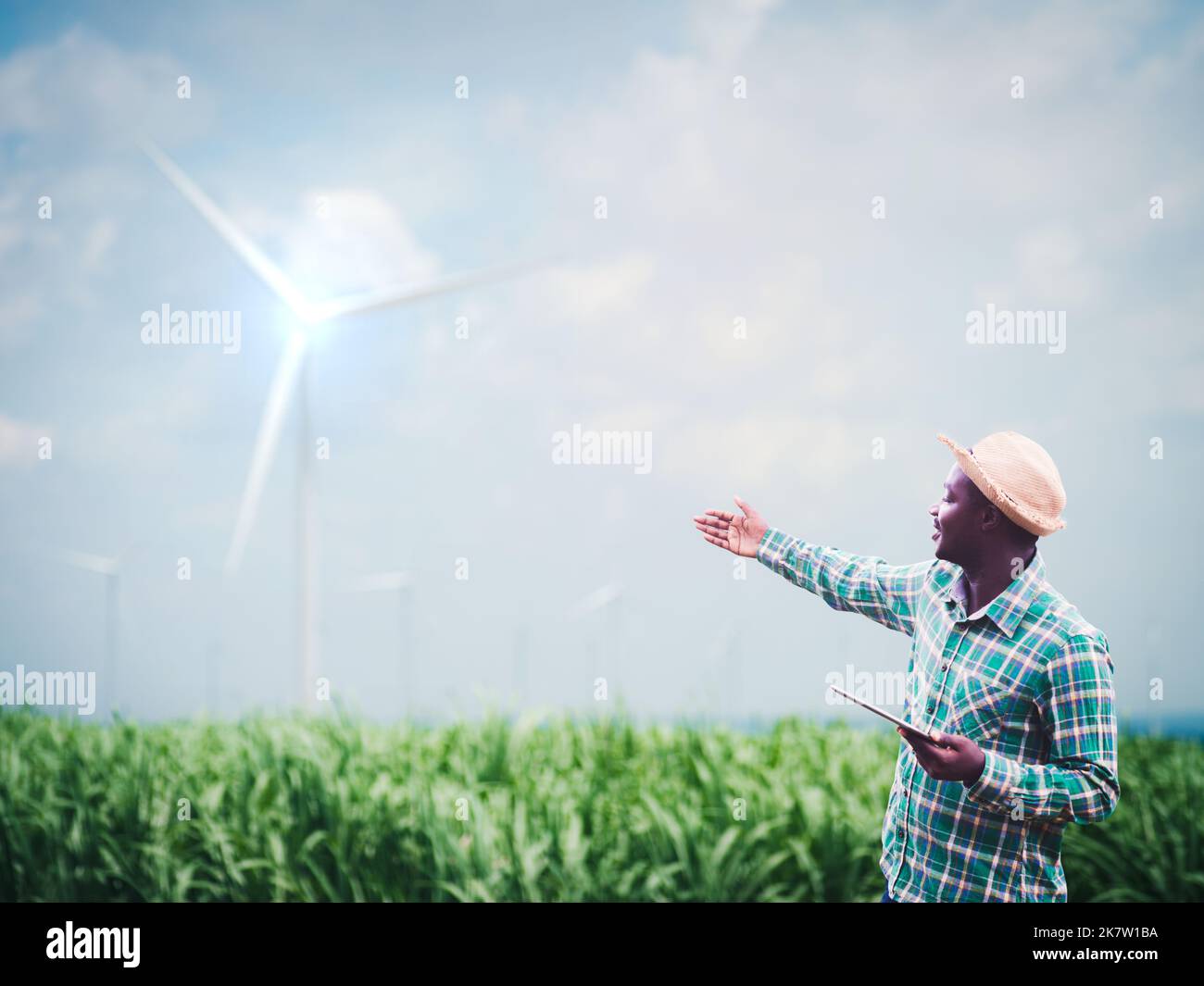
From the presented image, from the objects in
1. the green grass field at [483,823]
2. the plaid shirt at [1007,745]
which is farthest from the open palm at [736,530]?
the green grass field at [483,823]

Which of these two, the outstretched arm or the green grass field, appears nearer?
the outstretched arm

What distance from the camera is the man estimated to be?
2.43m

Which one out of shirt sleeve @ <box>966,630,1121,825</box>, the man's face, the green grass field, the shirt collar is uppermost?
the man's face

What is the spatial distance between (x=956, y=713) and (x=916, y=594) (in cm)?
48

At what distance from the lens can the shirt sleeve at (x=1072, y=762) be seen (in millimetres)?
2414

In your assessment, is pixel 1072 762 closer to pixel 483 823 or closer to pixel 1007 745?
pixel 1007 745

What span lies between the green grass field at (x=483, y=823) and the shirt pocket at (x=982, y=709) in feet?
11.3

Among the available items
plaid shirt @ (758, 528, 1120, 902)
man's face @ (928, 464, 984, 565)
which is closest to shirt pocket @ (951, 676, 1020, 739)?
plaid shirt @ (758, 528, 1120, 902)

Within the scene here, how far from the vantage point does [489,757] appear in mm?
6605

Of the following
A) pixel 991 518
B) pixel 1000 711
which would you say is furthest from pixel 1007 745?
pixel 991 518

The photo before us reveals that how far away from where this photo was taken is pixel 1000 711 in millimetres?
2588

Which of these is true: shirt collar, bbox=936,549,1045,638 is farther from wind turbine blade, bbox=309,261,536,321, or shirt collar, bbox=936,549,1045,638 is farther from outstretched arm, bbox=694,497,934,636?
wind turbine blade, bbox=309,261,536,321

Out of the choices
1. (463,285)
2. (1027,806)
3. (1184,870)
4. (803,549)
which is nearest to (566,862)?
(803,549)
